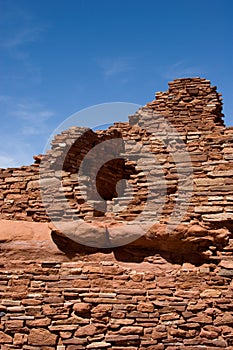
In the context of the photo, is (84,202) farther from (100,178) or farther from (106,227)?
(100,178)

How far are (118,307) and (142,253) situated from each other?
1.08 meters

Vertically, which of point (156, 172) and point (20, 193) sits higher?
point (20, 193)

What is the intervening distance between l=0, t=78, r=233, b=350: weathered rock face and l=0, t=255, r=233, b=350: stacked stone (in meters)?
0.02

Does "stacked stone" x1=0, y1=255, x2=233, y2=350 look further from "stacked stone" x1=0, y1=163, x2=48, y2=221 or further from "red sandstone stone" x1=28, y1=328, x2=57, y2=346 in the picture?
"stacked stone" x1=0, y1=163, x2=48, y2=221

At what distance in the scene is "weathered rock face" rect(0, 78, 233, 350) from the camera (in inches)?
258

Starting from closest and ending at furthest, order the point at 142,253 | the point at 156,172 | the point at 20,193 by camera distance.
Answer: the point at 142,253 → the point at 156,172 → the point at 20,193

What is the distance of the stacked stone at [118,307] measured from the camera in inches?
255

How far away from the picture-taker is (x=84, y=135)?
31.3ft

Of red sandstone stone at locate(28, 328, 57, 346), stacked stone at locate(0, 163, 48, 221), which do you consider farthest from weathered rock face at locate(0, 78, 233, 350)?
stacked stone at locate(0, 163, 48, 221)

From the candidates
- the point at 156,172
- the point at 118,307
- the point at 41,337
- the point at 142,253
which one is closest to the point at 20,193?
the point at 156,172

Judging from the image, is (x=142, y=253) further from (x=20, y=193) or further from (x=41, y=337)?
(x=20, y=193)

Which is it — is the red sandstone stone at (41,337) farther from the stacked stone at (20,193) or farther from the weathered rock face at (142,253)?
the stacked stone at (20,193)

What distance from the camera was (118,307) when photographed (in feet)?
22.0

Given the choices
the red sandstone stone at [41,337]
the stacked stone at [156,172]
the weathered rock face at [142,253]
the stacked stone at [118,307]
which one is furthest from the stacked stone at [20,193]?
the red sandstone stone at [41,337]
